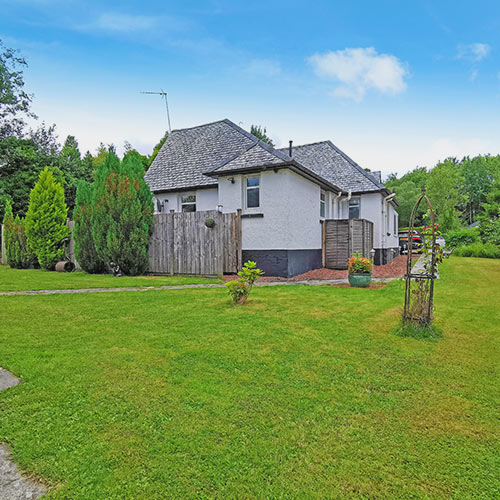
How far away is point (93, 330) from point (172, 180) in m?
11.9

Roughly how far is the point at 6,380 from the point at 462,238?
1360 inches

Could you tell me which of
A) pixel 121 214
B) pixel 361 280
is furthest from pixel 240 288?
pixel 121 214

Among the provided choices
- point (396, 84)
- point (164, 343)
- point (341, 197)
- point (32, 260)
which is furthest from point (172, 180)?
point (164, 343)

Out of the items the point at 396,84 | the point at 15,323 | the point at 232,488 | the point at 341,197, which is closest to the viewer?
the point at 232,488

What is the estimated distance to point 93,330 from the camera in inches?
185

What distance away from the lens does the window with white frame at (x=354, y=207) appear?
17547 mm

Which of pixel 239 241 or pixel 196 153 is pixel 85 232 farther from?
pixel 196 153

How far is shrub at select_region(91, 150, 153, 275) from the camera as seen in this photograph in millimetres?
11273

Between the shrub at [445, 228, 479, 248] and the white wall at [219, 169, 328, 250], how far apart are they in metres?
22.4

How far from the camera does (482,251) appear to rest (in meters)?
21.9

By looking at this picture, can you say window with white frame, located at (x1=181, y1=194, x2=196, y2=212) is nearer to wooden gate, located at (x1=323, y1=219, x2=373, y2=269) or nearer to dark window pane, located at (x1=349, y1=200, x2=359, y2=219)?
wooden gate, located at (x1=323, y1=219, x2=373, y2=269)

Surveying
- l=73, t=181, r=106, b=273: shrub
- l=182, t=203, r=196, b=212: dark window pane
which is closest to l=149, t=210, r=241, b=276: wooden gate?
l=73, t=181, r=106, b=273: shrub

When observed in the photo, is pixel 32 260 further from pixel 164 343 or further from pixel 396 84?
pixel 396 84

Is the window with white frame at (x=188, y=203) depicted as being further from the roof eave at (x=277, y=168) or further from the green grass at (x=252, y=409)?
the green grass at (x=252, y=409)
